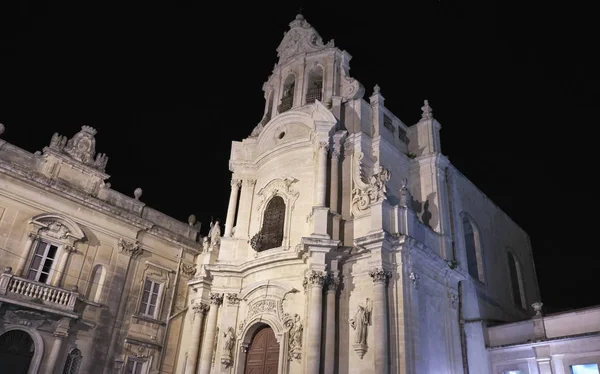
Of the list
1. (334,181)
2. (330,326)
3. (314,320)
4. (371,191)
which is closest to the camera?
(314,320)

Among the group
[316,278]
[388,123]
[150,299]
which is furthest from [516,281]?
[150,299]

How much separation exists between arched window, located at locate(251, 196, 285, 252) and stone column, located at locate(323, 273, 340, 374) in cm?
316

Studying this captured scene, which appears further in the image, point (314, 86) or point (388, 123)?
point (314, 86)

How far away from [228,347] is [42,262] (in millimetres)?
8269

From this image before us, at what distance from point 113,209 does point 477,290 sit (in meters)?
16.4

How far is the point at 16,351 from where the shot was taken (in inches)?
655

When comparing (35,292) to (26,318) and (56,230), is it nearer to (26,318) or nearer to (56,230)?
(26,318)

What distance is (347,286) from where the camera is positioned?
51.1 feet

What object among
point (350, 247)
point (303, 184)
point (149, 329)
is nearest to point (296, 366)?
point (350, 247)

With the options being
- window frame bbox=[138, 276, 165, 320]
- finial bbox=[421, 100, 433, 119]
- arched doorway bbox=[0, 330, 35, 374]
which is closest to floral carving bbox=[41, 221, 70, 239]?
arched doorway bbox=[0, 330, 35, 374]

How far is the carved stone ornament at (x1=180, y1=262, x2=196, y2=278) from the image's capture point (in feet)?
73.3

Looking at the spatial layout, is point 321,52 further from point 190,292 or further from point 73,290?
point 73,290

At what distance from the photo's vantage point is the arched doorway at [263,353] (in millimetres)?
15805

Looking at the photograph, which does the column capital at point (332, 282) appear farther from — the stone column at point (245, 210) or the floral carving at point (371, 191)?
the stone column at point (245, 210)
